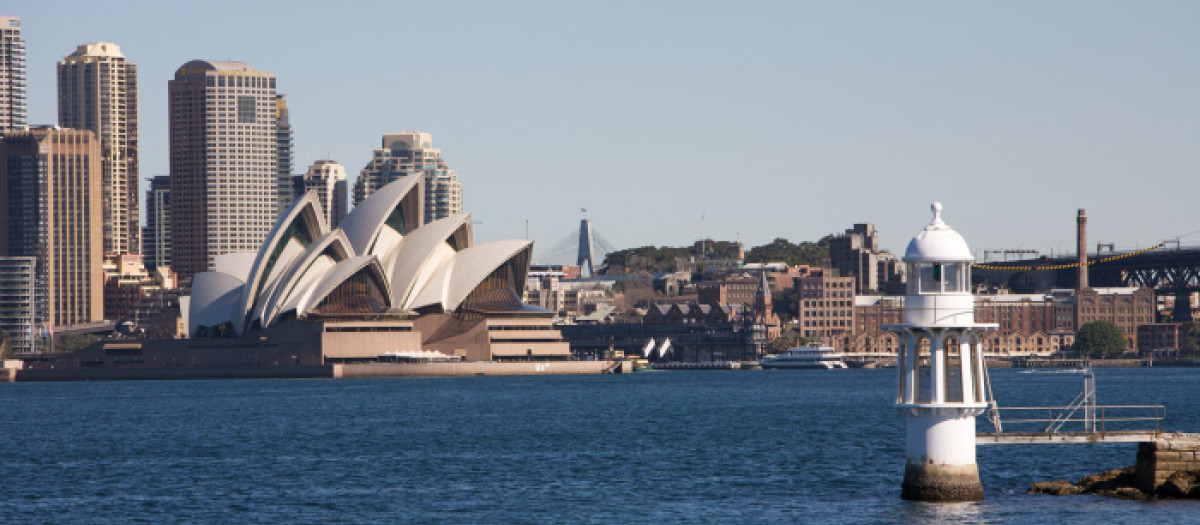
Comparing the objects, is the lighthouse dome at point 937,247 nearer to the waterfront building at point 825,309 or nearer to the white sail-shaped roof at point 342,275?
the white sail-shaped roof at point 342,275

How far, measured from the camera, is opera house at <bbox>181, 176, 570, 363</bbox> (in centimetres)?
11600

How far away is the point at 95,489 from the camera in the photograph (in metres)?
36.9

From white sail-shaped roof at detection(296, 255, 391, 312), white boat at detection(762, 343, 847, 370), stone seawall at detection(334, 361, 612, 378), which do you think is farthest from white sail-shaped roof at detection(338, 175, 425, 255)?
white boat at detection(762, 343, 847, 370)

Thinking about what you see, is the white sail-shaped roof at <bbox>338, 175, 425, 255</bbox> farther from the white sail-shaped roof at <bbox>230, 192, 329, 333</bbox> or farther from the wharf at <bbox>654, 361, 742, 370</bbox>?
the wharf at <bbox>654, 361, 742, 370</bbox>

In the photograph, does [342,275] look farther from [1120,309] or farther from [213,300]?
[1120,309]

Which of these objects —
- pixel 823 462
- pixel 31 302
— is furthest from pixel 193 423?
pixel 31 302

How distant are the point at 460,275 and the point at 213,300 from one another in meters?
19.1

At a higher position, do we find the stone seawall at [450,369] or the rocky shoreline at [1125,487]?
the rocky shoreline at [1125,487]

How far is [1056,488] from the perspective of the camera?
30312 mm

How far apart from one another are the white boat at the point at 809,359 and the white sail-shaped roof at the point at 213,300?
2093 inches

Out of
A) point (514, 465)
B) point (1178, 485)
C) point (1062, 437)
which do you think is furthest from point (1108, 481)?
point (514, 465)

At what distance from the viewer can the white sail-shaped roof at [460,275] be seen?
119 m

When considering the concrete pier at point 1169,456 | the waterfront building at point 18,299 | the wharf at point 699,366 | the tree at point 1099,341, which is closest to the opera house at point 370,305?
the wharf at point 699,366

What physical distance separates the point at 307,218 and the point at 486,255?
12.4 m
